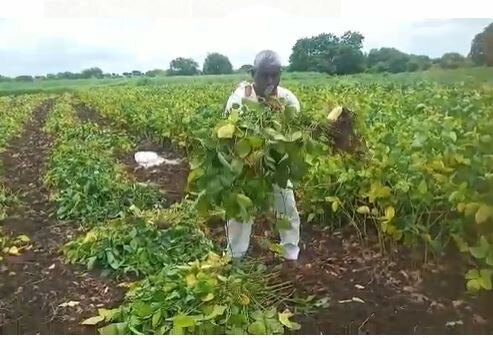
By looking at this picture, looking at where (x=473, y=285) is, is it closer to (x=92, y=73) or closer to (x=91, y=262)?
(x=91, y=262)

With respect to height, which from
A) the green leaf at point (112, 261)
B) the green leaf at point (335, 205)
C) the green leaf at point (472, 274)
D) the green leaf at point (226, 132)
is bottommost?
the green leaf at point (472, 274)

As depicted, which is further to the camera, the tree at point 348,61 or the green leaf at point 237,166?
the tree at point 348,61

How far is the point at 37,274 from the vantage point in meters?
1.96

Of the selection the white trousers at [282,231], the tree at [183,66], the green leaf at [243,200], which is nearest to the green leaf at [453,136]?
the white trousers at [282,231]

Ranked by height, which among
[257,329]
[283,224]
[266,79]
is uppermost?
[266,79]

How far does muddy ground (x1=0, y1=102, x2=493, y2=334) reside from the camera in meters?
1.94

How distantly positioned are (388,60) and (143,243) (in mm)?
724

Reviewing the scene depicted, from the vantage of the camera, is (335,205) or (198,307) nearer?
(198,307)

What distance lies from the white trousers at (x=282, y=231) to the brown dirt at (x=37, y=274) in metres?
0.29

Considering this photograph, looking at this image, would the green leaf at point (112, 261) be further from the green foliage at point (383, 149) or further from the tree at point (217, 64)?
the tree at point (217, 64)

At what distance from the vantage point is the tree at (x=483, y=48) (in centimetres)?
198

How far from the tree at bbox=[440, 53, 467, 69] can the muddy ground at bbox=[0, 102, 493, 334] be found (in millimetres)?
455

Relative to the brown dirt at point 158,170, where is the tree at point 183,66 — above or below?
above

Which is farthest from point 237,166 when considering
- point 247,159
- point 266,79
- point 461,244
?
point 461,244
